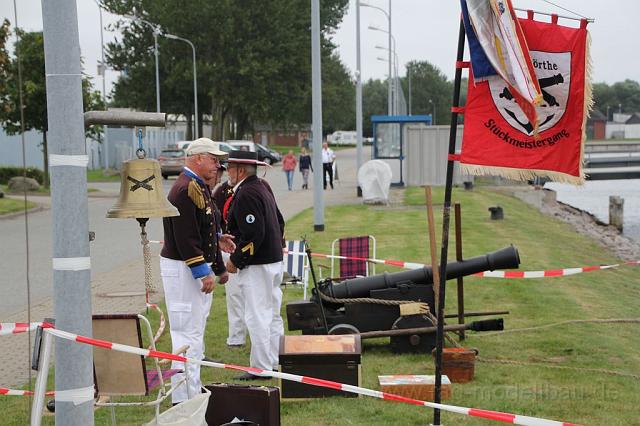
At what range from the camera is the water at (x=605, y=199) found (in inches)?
1400

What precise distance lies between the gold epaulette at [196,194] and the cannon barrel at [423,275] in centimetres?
243

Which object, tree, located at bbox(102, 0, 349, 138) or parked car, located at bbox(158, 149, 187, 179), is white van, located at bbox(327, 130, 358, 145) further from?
parked car, located at bbox(158, 149, 187, 179)

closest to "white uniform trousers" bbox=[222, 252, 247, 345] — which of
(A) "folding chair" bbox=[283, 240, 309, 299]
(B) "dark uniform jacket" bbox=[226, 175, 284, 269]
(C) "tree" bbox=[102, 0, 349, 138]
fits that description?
(B) "dark uniform jacket" bbox=[226, 175, 284, 269]

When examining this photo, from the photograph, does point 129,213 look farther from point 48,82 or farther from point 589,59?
point 589,59

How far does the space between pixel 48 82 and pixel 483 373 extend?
16.3ft

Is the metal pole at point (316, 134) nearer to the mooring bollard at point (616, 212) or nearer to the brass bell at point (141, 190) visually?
the brass bell at point (141, 190)

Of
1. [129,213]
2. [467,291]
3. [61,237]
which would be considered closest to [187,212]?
[129,213]

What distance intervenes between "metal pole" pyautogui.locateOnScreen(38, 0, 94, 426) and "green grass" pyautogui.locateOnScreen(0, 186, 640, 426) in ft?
7.04

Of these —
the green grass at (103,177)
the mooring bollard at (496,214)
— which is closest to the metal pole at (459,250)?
the mooring bollard at (496,214)

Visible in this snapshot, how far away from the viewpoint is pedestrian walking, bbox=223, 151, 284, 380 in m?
7.76

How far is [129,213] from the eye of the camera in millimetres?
5309

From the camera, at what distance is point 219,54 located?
62.9 metres

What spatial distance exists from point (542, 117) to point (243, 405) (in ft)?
8.76

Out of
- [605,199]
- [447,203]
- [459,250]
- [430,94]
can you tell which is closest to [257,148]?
[605,199]
